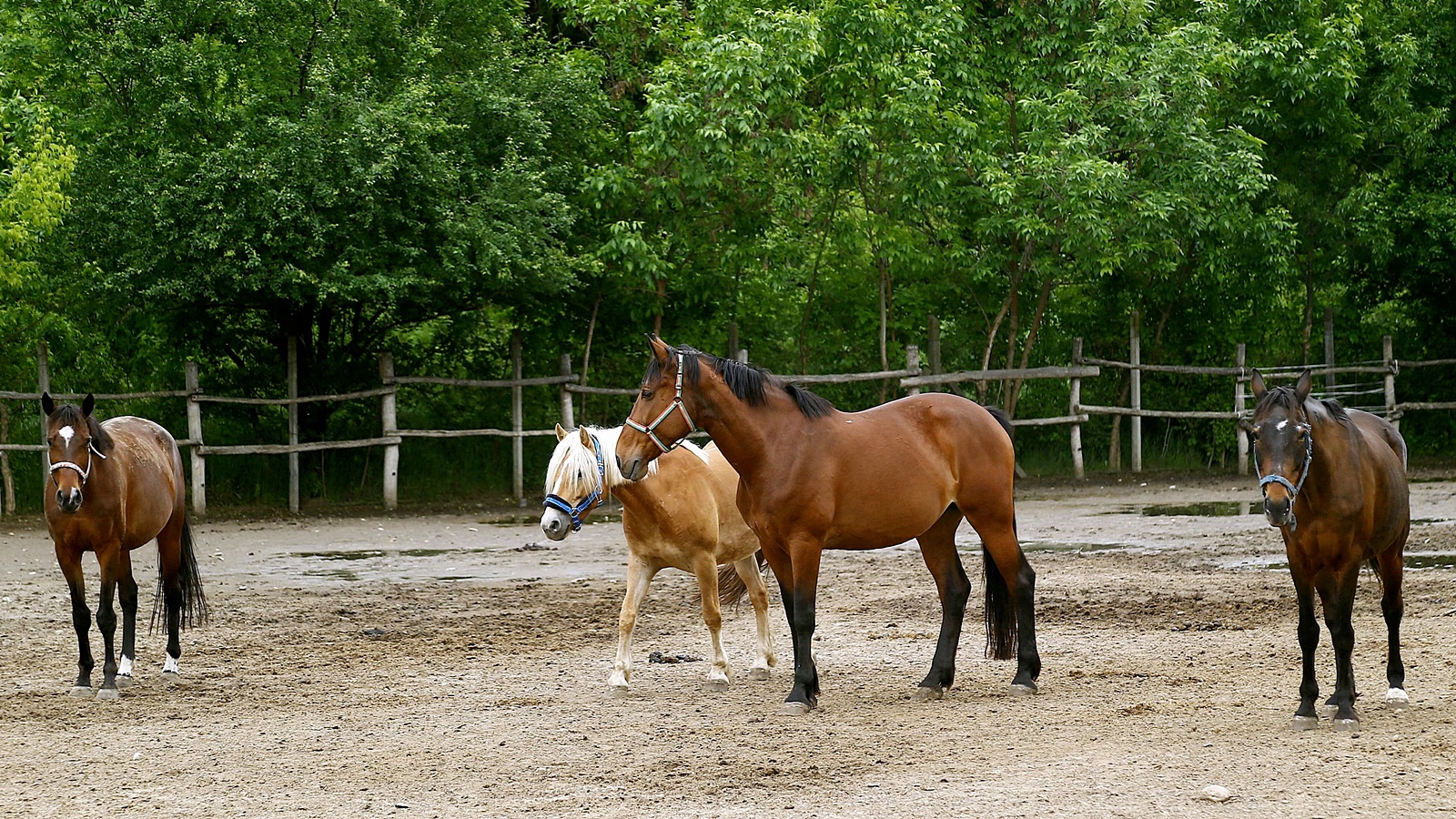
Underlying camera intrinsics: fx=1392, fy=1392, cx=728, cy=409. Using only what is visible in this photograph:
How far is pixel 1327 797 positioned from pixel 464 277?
515 inches

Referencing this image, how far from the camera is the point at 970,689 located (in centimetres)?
704

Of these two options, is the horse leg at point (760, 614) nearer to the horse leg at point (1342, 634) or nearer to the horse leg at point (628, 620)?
the horse leg at point (628, 620)

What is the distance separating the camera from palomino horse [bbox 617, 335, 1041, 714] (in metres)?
6.64

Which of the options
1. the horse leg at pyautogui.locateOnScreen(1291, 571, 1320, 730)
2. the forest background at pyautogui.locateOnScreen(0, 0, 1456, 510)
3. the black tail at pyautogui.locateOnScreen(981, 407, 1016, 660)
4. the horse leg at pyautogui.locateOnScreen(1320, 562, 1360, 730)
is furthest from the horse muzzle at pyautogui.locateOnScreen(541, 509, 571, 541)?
the forest background at pyautogui.locateOnScreen(0, 0, 1456, 510)

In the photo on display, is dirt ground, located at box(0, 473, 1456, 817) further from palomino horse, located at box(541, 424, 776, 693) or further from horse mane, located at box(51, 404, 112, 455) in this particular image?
horse mane, located at box(51, 404, 112, 455)

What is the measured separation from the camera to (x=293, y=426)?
17469mm

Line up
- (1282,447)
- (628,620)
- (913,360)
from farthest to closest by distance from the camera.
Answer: (913,360) → (628,620) → (1282,447)

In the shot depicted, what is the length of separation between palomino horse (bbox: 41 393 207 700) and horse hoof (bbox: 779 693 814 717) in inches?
140

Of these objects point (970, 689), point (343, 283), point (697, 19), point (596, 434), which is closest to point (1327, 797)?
point (970, 689)

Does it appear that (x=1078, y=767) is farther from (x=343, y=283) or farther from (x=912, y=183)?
(x=912, y=183)

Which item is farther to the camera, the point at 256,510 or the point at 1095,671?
the point at 256,510

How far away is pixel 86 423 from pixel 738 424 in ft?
11.6

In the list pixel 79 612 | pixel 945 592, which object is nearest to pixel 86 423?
pixel 79 612

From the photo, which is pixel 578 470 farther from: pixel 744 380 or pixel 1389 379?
pixel 1389 379
